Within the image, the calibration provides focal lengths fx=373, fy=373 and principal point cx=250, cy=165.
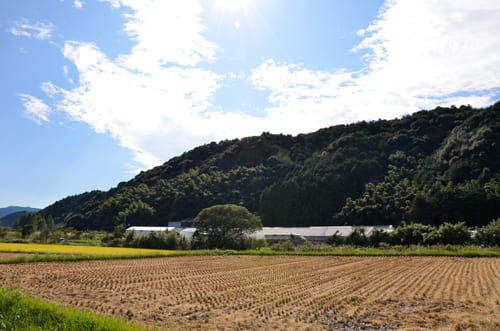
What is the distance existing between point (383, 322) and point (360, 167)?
296ft

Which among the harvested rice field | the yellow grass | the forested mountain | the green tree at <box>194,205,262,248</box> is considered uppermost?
the forested mountain

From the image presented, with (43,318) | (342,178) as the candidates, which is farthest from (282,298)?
(342,178)

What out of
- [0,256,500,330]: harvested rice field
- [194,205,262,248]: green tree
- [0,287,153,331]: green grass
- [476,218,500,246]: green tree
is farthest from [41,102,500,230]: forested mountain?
[0,287,153,331]: green grass

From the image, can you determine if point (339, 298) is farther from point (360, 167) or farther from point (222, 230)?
point (360, 167)

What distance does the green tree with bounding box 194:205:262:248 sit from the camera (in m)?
52.2

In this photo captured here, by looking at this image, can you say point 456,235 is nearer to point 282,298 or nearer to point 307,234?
point 307,234

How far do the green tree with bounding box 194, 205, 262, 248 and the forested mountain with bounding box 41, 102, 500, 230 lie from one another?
36414 mm

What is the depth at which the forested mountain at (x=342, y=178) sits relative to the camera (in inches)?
2907

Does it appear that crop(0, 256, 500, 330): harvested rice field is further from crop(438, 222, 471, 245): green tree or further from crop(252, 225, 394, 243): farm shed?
crop(252, 225, 394, 243): farm shed

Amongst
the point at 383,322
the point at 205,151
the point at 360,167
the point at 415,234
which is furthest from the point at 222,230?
the point at 205,151

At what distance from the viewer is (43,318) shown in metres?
7.87

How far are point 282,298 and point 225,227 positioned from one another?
1585 inches

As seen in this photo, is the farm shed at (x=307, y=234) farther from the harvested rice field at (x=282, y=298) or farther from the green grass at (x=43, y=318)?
the green grass at (x=43, y=318)

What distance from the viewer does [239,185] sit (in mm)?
118625
